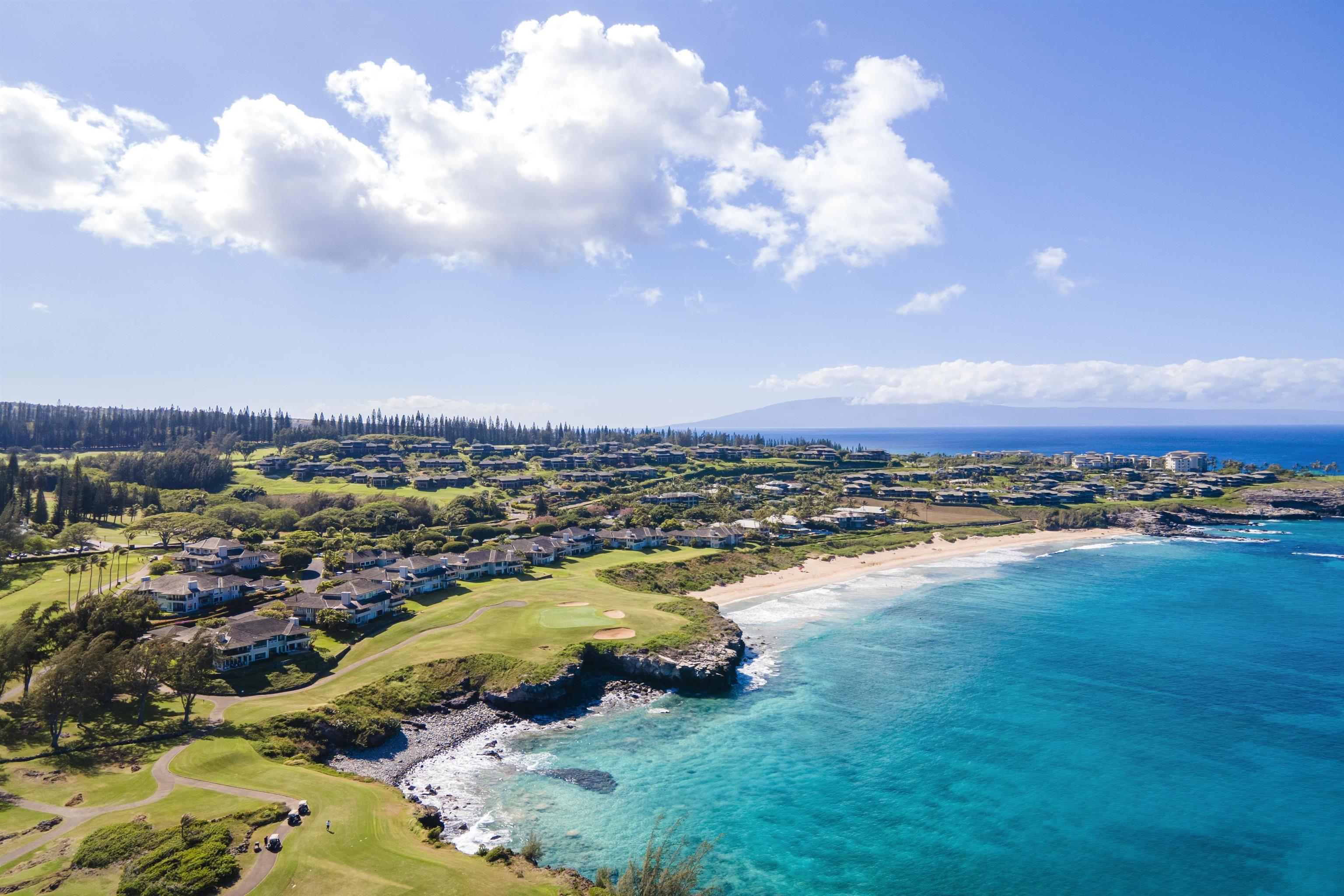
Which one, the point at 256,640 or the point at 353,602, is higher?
the point at 353,602

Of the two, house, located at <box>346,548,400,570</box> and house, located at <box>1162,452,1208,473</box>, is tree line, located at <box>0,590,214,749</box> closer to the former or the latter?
house, located at <box>346,548,400,570</box>

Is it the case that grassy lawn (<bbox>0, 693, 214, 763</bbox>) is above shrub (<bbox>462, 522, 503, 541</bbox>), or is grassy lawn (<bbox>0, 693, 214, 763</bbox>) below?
below

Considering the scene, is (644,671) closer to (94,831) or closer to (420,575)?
(420,575)

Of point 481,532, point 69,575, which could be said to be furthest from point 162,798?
point 481,532

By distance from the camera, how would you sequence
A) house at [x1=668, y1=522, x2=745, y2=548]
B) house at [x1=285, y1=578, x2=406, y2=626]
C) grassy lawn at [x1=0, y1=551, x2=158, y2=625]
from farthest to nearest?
1. house at [x1=668, y1=522, x2=745, y2=548]
2. house at [x1=285, y1=578, x2=406, y2=626]
3. grassy lawn at [x1=0, y1=551, x2=158, y2=625]

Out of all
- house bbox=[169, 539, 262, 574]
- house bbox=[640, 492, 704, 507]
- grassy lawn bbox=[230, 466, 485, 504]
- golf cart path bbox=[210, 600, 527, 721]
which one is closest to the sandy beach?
golf cart path bbox=[210, 600, 527, 721]

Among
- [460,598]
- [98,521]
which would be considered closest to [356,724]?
[460,598]
